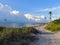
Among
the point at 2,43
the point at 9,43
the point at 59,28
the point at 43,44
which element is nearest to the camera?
the point at 2,43

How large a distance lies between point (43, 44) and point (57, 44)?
4.36 ft

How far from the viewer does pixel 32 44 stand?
18.4 meters

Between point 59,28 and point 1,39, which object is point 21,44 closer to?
point 1,39

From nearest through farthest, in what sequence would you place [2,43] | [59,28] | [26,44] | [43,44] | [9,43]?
[2,43] → [9,43] → [26,44] → [43,44] → [59,28]

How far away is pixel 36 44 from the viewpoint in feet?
61.0

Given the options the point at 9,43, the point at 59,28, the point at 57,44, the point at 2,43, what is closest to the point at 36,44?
the point at 57,44

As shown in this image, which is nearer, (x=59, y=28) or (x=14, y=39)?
(x=14, y=39)

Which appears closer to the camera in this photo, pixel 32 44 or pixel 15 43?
pixel 15 43

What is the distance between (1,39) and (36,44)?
4378 mm

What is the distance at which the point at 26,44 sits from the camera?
17.5m

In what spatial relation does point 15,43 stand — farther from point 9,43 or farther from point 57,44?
point 57,44

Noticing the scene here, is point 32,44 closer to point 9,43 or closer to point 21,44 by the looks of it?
point 21,44

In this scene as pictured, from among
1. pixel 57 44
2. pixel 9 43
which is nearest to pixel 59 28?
pixel 57 44

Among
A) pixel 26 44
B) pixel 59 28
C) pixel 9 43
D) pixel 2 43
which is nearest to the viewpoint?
pixel 2 43
